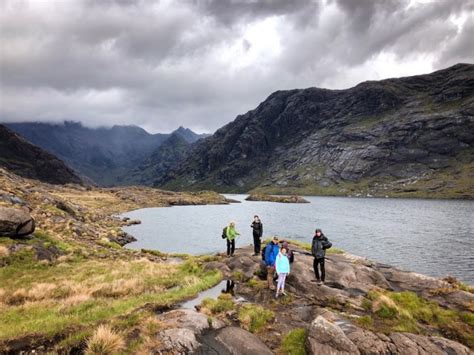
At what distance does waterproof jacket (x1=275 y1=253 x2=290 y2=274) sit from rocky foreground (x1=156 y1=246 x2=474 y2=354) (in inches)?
70.4

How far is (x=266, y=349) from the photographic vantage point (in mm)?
15539

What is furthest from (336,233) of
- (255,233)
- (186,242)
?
(255,233)

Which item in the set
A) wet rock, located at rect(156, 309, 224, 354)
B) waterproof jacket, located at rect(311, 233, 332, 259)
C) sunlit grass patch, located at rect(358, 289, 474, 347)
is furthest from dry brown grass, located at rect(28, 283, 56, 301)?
sunlit grass patch, located at rect(358, 289, 474, 347)

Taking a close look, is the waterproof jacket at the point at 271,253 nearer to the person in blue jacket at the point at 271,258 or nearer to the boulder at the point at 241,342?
the person in blue jacket at the point at 271,258

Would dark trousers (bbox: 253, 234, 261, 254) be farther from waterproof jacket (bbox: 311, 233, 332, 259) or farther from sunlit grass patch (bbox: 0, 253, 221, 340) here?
waterproof jacket (bbox: 311, 233, 332, 259)

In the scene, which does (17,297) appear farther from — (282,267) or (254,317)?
(282,267)

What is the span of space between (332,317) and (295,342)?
361 cm

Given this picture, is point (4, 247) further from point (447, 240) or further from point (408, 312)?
point (447, 240)

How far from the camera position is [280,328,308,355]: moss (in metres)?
15.3

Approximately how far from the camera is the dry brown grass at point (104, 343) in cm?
1338

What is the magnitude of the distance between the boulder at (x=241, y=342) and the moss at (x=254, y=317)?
93 cm

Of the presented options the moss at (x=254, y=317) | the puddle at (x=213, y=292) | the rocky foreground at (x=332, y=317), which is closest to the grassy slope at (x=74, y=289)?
the puddle at (x=213, y=292)

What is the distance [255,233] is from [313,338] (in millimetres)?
16744

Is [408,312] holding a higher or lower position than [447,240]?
higher
